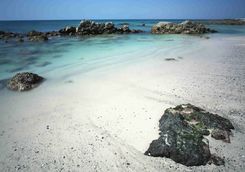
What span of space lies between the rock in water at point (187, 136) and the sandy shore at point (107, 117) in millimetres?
178

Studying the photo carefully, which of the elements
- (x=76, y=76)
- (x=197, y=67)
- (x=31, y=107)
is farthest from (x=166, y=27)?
(x=31, y=107)

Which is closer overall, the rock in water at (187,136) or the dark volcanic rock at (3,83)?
the rock in water at (187,136)

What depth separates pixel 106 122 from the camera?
20.7ft

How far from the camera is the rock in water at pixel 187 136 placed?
14.6 ft

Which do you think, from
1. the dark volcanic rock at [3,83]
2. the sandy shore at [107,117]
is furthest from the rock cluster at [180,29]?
the dark volcanic rock at [3,83]

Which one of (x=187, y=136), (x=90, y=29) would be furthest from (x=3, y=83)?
(x=90, y=29)

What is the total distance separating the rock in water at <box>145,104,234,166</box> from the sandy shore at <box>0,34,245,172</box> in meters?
0.18

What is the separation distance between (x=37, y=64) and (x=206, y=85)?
39.5 feet

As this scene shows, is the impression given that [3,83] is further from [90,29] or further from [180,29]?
[180,29]

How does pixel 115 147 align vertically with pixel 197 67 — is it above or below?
below

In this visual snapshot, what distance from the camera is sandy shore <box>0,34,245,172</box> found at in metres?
4.70

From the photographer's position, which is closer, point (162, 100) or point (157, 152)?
point (157, 152)

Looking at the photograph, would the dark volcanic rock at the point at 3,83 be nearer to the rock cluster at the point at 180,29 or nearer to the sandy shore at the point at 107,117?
the sandy shore at the point at 107,117

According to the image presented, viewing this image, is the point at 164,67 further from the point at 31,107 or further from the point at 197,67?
the point at 31,107
